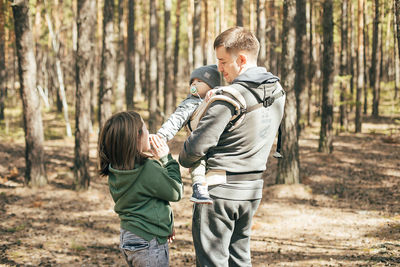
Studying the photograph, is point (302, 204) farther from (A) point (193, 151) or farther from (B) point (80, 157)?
(A) point (193, 151)

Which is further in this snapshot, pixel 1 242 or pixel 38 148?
pixel 38 148

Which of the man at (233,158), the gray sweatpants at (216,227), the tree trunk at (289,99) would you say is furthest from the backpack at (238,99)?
the tree trunk at (289,99)

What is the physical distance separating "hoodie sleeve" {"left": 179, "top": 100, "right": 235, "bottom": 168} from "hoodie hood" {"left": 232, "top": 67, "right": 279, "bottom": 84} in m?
0.23

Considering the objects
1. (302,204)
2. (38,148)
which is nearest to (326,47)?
(302,204)

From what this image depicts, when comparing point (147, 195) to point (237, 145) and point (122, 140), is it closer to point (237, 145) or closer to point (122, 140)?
point (122, 140)

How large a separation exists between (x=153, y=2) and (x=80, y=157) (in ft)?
34.3

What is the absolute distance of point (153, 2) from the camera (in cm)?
1870

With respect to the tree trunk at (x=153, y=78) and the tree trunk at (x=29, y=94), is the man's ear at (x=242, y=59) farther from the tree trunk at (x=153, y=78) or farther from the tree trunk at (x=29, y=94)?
the tree trunk at (x=153, y=78)

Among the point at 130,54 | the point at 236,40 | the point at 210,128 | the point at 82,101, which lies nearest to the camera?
the point at 210,128

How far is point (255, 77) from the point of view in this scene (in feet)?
9.15

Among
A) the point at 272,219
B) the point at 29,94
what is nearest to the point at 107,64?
the point at 29,94

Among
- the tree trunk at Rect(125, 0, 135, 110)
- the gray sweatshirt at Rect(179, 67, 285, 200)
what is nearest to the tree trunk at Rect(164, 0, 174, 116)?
the tree trunk at Rect(125, 0, 135, 110)

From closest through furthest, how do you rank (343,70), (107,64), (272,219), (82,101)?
(272,219) → (82,101) → (107,64) → (343,70)

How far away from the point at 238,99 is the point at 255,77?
206mm
